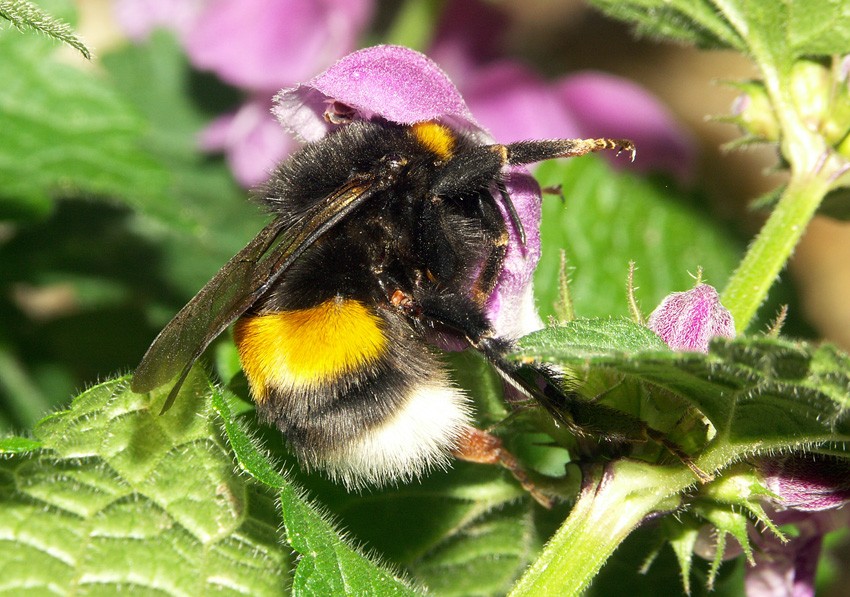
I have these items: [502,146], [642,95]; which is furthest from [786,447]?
[642,95]

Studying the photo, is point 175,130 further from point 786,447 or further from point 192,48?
point 786,447

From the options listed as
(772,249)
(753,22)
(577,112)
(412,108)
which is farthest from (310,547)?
(577,112)

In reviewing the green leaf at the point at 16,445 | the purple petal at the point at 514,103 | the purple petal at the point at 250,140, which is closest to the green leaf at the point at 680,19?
the purple petal at the point at 514,103

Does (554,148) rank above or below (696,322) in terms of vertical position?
above

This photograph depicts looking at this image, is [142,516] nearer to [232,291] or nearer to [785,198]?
[232,291]

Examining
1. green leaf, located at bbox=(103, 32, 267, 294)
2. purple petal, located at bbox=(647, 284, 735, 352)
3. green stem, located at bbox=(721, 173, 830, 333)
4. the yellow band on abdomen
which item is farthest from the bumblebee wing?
green leaf, located at bbox=(103, 32, 267, 294)

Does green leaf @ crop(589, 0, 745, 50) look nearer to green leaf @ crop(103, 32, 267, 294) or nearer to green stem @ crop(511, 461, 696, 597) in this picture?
green stem @ crop(511, 461, 696, 597)
